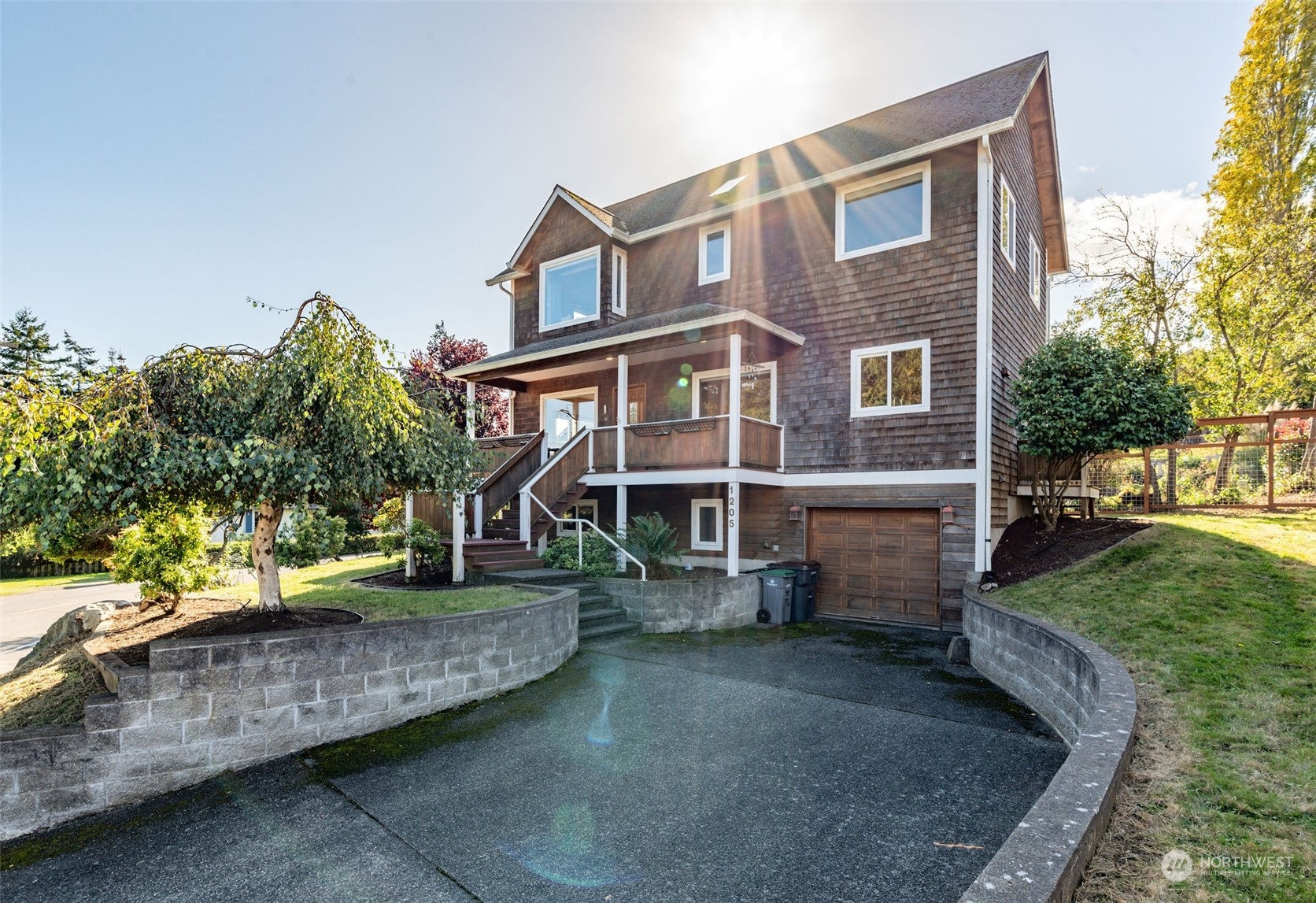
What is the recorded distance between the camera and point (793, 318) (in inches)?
486

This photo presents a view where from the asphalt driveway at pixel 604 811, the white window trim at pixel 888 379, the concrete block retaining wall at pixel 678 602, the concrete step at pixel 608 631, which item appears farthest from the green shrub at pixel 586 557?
the white window trim at pixel 888 379

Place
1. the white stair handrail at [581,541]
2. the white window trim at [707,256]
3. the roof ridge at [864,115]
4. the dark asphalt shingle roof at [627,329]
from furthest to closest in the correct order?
the white window trim at [707,256] → the roof ridge at [864,115] → the dark asphalt shingle roof at [627,329] → the white stair handrail at [581,541]

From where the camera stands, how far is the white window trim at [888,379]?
35.4 feet

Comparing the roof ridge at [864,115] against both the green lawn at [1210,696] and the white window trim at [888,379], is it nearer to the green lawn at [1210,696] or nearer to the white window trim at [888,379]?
the white window trim at [888,379]

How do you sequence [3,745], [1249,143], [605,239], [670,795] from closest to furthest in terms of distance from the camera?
[3,745], [670,795], [605,239], [1249,143]

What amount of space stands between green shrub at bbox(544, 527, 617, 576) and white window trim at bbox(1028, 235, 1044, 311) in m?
10.9

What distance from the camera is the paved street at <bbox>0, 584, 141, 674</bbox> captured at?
388 inches

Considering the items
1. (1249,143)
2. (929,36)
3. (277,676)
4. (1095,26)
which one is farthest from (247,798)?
(1249,143)

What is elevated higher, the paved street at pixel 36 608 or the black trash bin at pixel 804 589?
the black trash bin at pixel 804 589

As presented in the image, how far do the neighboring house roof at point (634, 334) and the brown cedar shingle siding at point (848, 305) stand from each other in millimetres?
687

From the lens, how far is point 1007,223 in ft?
38.5

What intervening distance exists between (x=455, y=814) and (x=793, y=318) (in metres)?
10.6

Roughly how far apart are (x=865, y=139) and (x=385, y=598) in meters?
12.3

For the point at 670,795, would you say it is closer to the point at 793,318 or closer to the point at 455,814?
the point at 455,814
